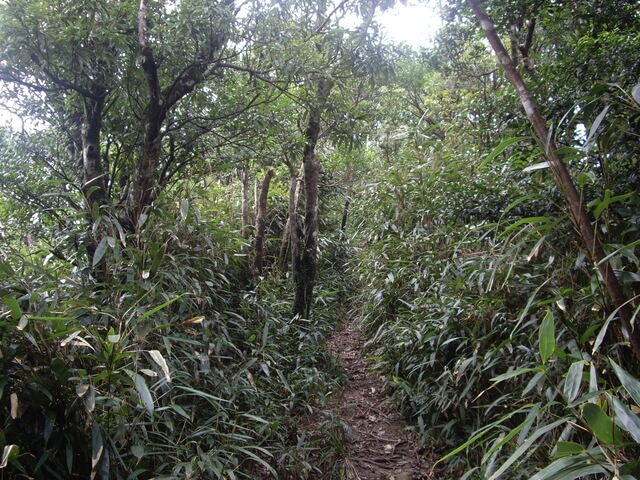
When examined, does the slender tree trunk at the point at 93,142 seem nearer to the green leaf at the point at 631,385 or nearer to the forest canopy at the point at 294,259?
the forest canopy at the point at 294,259

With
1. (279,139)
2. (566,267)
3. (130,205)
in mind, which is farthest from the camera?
(279,139)

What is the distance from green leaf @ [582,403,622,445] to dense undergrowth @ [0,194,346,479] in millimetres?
1534

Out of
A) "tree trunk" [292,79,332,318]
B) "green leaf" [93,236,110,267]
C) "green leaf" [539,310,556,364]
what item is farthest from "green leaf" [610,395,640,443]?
"tree trunk" [292,79,332,318]

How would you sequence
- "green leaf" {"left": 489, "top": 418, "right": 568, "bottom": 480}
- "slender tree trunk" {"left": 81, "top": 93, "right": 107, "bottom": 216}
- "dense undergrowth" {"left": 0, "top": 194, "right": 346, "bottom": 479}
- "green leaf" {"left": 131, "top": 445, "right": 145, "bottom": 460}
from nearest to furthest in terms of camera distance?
"green leaf" {"left": 489, "top": 418, "right": 568, "bottom": 480} < "dense undergrowth" {"left": 0, "top": 194, "right": 346, "bottom": 479} < "green leaf" {"left": 131, "top": 445, "right": 145, "bottom": 460} < "slender tree trunk" {"left": 81, "top": 93, "right": 107, "bottom": 216}

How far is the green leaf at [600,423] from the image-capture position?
117cm

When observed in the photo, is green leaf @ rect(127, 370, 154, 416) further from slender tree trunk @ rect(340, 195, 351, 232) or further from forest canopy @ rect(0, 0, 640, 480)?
slender tree trunk @ rect(340, 195, 351, 232)

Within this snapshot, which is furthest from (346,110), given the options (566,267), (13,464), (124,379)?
(13,464)

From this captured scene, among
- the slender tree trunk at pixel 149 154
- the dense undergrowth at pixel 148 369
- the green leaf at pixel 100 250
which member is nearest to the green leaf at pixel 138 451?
the dense undergrowth at pixel 148 369

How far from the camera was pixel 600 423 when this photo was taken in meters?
1.19

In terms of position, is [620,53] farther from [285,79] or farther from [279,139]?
[279,139]

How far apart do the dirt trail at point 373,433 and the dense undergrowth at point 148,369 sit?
0.74ft

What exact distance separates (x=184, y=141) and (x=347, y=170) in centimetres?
584

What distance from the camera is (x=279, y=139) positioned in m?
4.70

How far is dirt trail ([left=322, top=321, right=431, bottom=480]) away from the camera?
2961mm
